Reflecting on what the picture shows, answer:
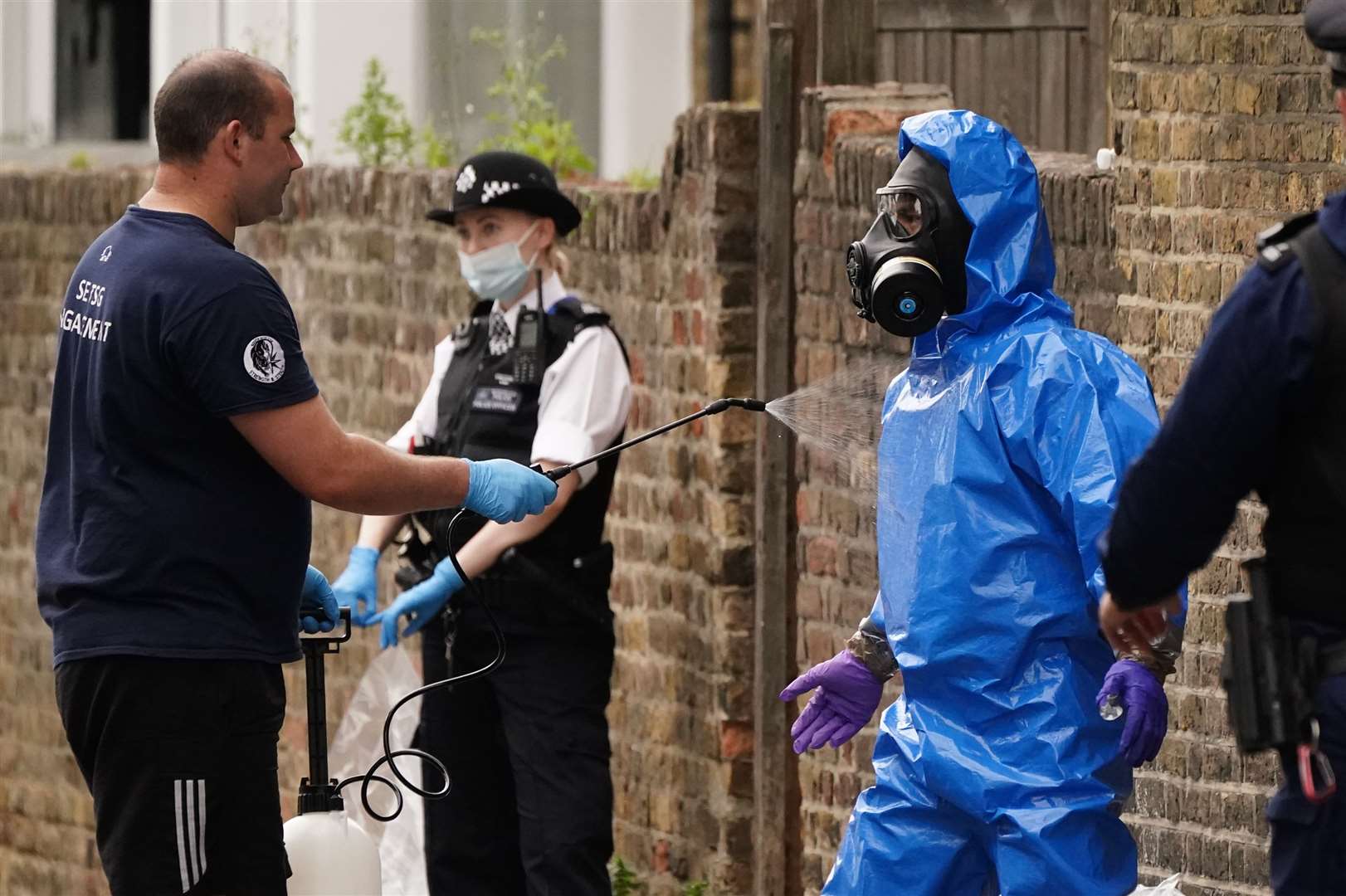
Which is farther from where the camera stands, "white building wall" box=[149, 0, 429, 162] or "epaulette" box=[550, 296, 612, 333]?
"white building wall" box=[149, 0, 429, 162]

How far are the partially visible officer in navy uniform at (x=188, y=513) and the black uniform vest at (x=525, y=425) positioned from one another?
4.18ft

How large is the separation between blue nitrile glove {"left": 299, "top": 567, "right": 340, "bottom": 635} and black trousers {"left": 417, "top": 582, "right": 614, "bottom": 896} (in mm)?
818

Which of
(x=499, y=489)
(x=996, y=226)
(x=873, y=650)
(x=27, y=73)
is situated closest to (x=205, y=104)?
(x=499, y=489)

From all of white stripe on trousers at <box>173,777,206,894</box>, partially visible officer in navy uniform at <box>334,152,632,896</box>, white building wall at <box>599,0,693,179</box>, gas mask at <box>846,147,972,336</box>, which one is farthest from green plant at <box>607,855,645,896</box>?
white building wall at <box>599,0,693,179</box>

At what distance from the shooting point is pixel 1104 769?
405cm

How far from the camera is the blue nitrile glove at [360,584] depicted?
19.2 feet

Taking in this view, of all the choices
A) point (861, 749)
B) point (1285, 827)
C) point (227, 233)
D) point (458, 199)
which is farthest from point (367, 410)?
point (1285, 827)

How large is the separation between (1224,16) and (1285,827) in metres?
2.09

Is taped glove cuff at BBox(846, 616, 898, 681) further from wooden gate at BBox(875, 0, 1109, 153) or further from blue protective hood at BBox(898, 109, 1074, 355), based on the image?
wooden gate at BBox(875, 0, 1109, 153)

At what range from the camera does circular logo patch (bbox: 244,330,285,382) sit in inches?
162

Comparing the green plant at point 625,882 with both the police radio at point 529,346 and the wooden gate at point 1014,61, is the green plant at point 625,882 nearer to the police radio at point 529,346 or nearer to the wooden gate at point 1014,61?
the police radio at point 529,346

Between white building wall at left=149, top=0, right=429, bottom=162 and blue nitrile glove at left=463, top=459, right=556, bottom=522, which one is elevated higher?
white building wall at left=149, top=0, right=429, bottom=162

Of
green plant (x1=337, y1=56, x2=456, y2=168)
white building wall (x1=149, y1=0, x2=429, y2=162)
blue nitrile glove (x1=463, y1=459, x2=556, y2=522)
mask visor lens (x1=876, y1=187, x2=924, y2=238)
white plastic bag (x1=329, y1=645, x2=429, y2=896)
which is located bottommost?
white plastic bag (x1=329, y1=645, x2=429, y2=896)

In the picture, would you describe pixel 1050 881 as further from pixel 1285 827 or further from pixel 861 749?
pixel 861 749
